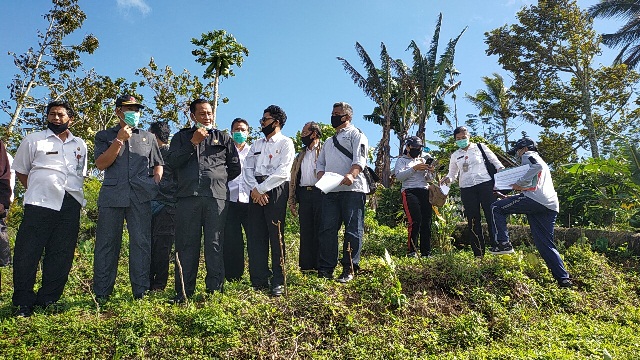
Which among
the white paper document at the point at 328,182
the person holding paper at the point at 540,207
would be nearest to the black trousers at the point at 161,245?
the white paper document at the point at 328,182

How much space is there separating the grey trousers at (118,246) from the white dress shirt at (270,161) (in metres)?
1.11

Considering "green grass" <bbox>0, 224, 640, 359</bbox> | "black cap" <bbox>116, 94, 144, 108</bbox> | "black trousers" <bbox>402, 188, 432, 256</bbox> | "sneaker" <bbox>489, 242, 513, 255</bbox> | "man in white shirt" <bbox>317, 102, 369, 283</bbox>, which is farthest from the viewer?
"black trousers" <bbox>402, 188, 432, 256</bbox>

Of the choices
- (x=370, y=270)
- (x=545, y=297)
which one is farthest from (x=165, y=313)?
(x=545, y=297)

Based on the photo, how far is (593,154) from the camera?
17.5 meters

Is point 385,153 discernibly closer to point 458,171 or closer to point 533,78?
point 533,78

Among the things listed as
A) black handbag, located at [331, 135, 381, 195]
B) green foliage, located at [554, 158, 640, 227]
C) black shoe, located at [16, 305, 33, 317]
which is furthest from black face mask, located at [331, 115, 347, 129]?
green foliage, located at [554, 158, 640, 227]

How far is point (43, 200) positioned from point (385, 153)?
16.6 meters

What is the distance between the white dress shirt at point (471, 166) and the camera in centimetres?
614

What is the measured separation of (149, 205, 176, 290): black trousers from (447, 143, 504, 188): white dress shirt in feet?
12.3

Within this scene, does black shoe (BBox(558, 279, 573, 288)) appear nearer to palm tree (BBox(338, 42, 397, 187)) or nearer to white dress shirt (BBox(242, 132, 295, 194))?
white dress shirt (BBox(242, 132, 295, 194))

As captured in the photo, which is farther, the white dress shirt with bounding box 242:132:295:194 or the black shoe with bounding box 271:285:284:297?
the white dress shirt with bounding box 242:132:295:194

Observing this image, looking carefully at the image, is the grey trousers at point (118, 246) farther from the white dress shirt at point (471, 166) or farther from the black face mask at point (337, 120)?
the white dress shirt at point (471, 166)

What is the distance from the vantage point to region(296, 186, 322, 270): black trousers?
5.28m

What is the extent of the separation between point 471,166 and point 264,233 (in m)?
3.01
